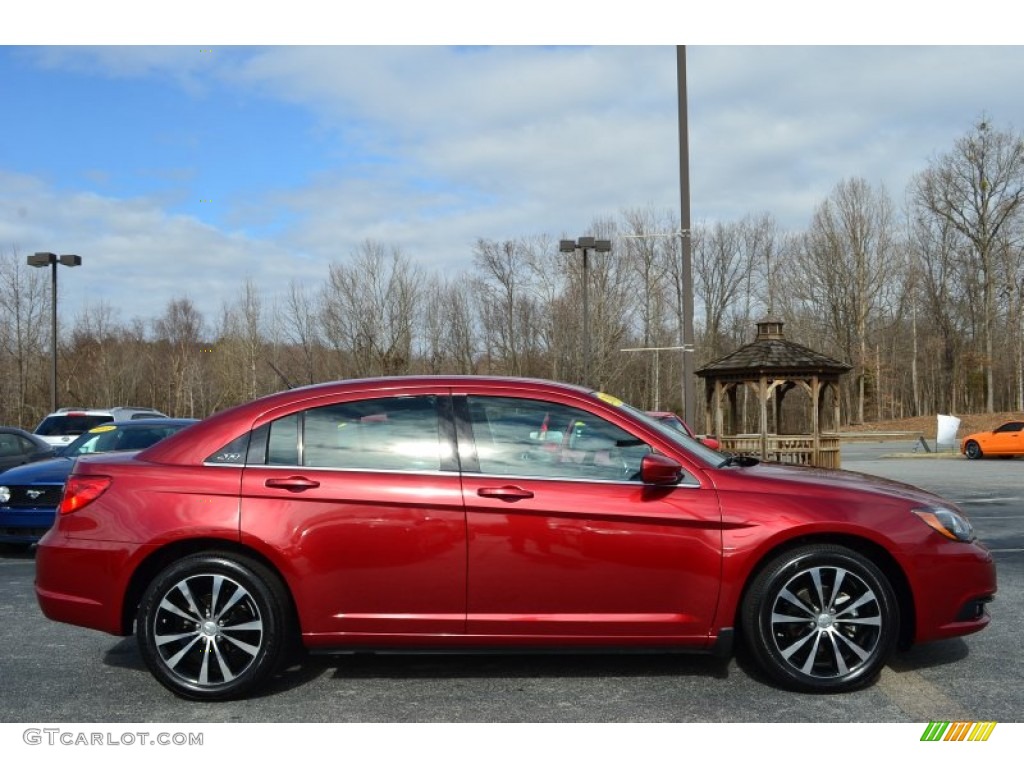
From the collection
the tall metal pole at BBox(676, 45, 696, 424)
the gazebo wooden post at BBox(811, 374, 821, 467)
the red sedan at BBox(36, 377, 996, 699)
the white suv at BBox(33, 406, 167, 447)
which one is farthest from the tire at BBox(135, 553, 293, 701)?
the white suv at BBox(33, 406, 167, 447)

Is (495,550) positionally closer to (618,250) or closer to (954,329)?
(618,250)

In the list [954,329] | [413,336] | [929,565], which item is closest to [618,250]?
[413,336]

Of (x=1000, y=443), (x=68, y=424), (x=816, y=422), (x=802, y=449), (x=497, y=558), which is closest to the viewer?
(x=497, y=558)

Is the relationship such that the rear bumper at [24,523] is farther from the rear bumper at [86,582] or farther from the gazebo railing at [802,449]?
the gazebo railing at [802,449]

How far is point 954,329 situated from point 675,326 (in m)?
24.2

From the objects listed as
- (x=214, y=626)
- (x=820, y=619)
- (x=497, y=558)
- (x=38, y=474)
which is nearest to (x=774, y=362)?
A: (x=38, y=474)

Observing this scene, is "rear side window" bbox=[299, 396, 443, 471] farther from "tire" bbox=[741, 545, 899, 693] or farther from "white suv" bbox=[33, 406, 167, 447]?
"white suv" bbox=[33, 406, 167, 447]

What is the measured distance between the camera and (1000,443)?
28.4 m

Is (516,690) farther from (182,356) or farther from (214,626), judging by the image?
(182,356)

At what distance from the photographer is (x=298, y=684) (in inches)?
190

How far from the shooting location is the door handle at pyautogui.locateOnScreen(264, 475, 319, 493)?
4.57 meters

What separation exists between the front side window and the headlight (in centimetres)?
147

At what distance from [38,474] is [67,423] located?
44.5 feet

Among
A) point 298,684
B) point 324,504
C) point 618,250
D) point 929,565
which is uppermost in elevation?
point 618,250
